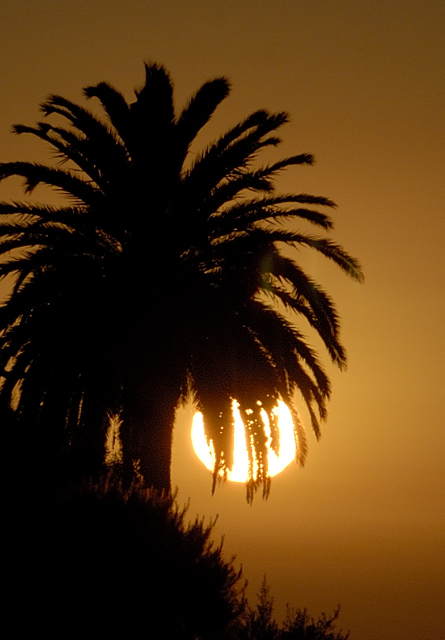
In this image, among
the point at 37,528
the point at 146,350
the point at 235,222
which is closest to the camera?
the point at 37,528

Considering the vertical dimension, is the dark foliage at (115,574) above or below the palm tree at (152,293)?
below

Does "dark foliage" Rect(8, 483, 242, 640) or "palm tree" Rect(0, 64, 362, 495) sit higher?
"palm tree" Rect(0, 64, 362, 495)

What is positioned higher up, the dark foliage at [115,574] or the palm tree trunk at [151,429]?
the palm tree trunk at [151,429]

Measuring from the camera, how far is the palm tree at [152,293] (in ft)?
55.7

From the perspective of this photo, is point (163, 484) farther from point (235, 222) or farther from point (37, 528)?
point (235, 222)

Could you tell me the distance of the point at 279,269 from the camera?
17766mm

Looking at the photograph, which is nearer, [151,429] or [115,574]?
[115,574]

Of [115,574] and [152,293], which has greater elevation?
[152,293]

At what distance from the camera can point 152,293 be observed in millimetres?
17344

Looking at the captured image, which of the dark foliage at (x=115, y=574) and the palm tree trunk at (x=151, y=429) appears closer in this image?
the dark foliage at (x=115, y=574)

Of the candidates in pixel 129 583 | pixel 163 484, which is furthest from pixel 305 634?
pixel 129 583

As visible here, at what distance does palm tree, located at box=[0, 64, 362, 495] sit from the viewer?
1698 cm

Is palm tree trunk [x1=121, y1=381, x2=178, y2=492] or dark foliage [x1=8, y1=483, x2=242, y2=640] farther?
palm tree trunk [x1=121, y1=381, x2=178, y2=492]

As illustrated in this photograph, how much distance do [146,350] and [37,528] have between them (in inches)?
155
